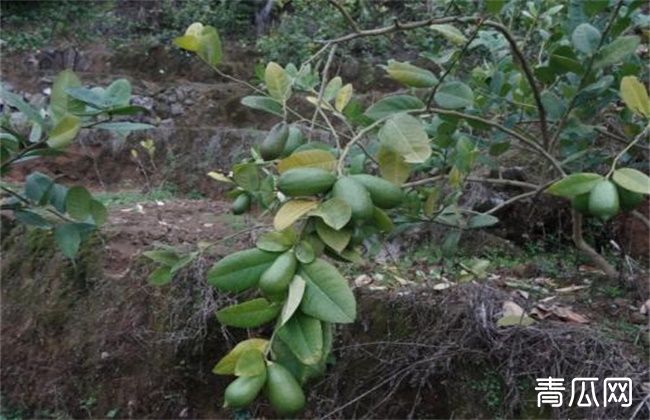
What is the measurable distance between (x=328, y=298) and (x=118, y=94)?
99 centimetres

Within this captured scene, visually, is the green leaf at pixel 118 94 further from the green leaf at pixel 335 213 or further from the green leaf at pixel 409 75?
the green leaf at pixel 335 213

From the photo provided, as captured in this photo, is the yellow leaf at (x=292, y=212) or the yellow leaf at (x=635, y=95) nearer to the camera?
the yellow leaf at (x=292, y=212)

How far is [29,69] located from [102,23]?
40.0 inches

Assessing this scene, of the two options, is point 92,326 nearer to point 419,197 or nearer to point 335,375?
point 335,375

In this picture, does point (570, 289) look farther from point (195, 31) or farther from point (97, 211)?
point (195, 31)

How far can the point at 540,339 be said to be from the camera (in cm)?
240

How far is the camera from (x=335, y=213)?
3.24 feet

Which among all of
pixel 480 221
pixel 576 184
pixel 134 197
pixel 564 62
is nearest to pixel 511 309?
pixel 480 221

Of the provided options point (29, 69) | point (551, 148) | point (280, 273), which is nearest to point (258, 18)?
point (29, 69)

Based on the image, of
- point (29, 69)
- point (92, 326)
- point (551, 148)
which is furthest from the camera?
point (29, 69)

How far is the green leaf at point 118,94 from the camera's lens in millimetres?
1719

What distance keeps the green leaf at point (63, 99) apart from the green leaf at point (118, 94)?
0.23 ft

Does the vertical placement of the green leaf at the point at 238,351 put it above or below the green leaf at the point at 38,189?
above

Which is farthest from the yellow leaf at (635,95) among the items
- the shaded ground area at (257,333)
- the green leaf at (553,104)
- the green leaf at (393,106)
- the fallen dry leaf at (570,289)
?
the fallen dry leaf at (570,289)
